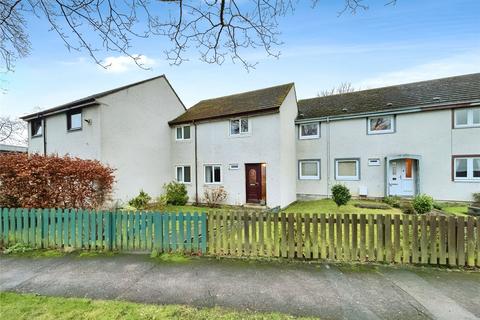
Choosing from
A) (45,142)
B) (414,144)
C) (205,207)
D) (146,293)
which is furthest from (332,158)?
(45,142)

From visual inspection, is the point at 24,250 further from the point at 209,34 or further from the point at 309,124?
the point at 309,124

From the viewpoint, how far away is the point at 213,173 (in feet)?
52.7

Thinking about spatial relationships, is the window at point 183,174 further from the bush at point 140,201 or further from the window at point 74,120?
the window at point 74,120

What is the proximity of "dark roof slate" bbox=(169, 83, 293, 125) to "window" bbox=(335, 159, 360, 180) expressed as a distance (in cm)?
604

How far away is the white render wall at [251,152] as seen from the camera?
13828 mm

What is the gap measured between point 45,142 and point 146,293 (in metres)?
16.9

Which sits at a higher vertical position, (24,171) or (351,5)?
(351,5)

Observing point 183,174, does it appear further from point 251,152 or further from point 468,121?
point 468,121

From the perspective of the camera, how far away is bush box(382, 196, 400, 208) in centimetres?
1316

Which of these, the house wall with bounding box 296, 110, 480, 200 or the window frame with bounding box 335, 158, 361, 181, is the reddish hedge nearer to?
the house wall with bounding box 296, 110, 480, 200

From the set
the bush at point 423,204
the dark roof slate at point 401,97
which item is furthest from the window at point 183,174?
the bush at point 423,204

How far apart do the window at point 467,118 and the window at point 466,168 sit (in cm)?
181

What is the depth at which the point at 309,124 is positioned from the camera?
17.1 meters

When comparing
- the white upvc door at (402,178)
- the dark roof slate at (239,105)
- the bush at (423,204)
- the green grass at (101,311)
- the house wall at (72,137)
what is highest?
the dark roof slate at (239,105)
